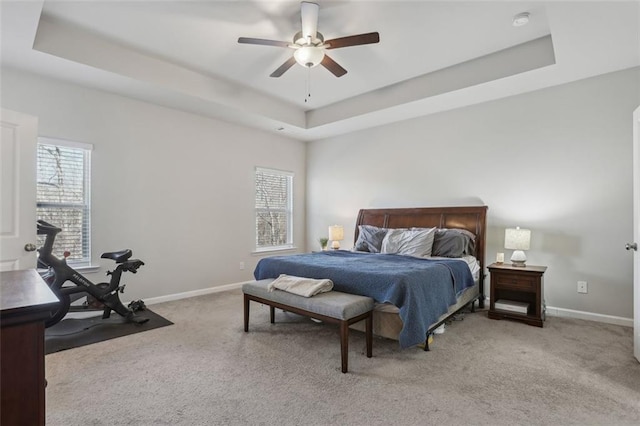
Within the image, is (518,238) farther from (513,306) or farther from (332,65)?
(332,65)

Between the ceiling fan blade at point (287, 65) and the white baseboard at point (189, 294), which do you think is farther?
the white baseboard at point (189, 294)

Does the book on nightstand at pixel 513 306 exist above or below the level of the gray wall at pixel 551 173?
below

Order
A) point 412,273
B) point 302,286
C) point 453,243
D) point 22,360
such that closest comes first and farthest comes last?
point 22,360 < point 412,273 < point 302,286 < point 453,243

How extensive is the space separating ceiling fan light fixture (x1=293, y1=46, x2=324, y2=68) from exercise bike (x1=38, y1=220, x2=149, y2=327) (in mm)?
2755

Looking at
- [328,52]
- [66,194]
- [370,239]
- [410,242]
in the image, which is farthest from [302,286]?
[66,194]

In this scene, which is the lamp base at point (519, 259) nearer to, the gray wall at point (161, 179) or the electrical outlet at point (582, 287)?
the electrical outlet at point (582, 287)

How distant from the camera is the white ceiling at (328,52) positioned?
2736 millimetres

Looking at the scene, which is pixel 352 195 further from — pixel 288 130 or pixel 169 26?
pixel 169 26

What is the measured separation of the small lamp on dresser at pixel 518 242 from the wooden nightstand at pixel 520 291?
94mm

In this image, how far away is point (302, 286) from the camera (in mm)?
2891

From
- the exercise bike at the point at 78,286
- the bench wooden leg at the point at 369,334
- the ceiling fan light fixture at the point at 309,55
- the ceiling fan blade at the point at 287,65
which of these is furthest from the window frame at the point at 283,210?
the bench wooden leg at the point at 369,334

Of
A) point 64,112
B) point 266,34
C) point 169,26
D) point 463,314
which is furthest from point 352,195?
point 64,112

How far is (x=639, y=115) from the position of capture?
2.49 m

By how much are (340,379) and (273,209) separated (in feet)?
12.9
